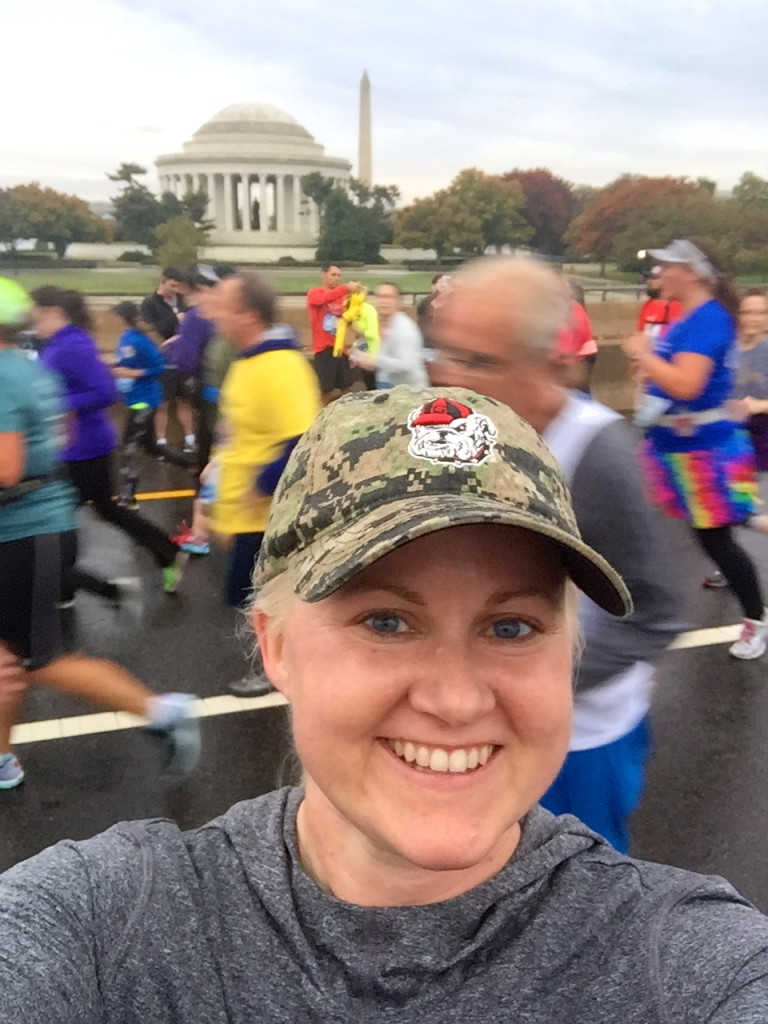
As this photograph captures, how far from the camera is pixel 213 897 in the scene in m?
1.07

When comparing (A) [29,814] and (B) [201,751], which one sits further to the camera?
(B) [201,751]

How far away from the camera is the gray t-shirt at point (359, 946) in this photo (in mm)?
984

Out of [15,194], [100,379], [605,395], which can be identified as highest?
[15,194]

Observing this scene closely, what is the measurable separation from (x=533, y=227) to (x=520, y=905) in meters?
39.0

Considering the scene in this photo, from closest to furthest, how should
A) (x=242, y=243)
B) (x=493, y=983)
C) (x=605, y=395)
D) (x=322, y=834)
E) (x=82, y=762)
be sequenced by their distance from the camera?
(x=493, y=983) → (x=322, y=834) → (x=82, y=762) → (x=605, y=395) → (x=242, y=243)

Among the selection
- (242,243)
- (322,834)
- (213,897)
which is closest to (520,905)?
(322,834)

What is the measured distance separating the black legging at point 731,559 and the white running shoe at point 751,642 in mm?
290

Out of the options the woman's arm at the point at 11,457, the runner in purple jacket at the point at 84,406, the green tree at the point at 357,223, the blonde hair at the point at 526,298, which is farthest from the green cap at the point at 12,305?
the green tree at the point at 357,223

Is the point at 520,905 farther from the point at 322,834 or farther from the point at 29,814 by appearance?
the point at 29,814

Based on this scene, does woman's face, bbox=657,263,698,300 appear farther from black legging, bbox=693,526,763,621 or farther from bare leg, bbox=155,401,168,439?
bare leg, bbox=155,401,168,439

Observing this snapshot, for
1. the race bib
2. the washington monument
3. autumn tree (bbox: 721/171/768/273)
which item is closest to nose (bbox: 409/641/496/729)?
the race bib

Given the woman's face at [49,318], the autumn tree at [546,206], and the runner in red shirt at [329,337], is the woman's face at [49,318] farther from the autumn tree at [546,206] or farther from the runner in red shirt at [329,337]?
the autumn tree at [546,206]

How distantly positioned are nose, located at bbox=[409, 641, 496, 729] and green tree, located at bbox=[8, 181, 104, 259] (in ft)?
83.8

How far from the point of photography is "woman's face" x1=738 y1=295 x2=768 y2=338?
550cm
